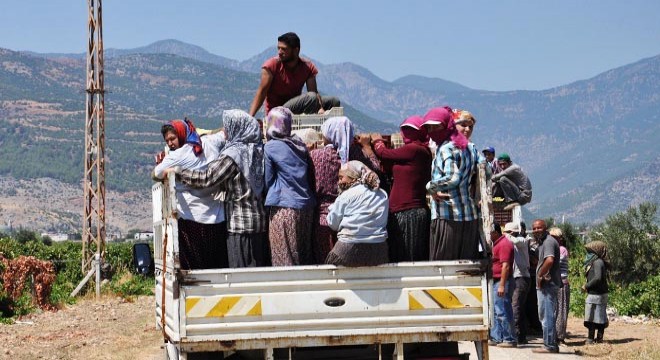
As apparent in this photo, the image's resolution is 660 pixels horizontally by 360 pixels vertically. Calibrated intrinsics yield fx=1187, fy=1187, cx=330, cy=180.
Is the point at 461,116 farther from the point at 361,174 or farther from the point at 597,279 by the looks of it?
the point at 597,279

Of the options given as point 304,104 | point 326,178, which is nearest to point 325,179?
point 326,178

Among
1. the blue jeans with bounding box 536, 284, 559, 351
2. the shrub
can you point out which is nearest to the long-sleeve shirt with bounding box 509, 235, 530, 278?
the blue jeans with bounding box 536, 284, 559, 351

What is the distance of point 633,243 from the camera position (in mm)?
33031

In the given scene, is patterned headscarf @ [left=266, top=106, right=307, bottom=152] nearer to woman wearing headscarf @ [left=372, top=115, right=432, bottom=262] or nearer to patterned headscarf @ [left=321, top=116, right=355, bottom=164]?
patterned headscarf @ [left=321, top=116, right=355, bottom=164]

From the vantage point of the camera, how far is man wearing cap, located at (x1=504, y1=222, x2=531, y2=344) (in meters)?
14.9

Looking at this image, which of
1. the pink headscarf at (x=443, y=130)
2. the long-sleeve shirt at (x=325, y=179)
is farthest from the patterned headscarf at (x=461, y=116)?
the long-sleeve shirt at (x=325, y=179)

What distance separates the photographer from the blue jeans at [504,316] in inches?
576

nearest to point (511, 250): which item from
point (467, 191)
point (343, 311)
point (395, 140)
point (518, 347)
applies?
point (518, 347)

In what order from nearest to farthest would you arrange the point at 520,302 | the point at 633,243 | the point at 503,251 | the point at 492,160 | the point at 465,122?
the point at 465,122, the point at 503,251, the point at 492,160, the point at 520,302, the point at 633,243

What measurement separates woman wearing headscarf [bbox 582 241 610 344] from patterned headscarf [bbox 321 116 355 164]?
686cm

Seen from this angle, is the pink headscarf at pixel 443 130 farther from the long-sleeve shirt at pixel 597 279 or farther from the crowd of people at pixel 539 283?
the long-sleeve shirt at pixel 597 279

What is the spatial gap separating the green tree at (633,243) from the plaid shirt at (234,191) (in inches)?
947

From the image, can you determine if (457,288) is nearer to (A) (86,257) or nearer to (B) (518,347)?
(B) (518,347)

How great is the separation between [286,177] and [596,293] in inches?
299
